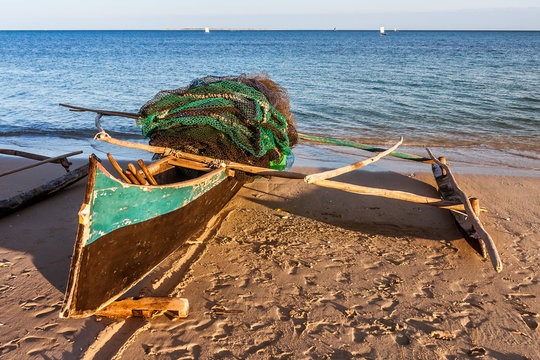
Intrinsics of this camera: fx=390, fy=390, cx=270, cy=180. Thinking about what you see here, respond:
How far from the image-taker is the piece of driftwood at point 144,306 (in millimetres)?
2926

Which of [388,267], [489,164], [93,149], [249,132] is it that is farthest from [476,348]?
[93,149]

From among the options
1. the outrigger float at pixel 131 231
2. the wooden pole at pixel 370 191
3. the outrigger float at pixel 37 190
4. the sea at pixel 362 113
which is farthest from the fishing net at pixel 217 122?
the sea at pixel 362 113

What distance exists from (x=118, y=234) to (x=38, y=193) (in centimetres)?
290

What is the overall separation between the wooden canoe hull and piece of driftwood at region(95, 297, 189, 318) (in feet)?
0.28

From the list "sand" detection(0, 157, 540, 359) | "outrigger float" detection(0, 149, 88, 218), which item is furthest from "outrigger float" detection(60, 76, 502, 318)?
"outrigger float" detection(0, 149, 88, 218)

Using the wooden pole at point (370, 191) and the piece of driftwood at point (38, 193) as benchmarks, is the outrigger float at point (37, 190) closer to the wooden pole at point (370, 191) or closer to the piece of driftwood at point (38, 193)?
the piece of driftwood at point (38, 193)

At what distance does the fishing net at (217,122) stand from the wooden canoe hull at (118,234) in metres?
1.09

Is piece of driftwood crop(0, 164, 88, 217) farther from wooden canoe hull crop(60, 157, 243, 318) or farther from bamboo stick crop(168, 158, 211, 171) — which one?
wooden canoe hull crop(60, 157, 243, 318)

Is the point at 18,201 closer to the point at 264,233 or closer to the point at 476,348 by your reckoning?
the point at 264,233

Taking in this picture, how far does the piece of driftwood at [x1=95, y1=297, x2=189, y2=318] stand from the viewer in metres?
2.93

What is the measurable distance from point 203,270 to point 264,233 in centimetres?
100

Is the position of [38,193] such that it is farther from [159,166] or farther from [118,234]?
[118,234]

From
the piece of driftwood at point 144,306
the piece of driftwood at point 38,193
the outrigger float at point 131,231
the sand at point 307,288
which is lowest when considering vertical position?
the sand at point 307,288

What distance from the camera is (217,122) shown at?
4523mm
